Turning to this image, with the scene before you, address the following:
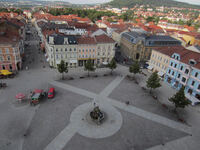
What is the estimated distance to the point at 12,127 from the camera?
3025 cm

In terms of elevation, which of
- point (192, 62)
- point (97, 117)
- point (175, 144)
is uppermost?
point (192, 62)

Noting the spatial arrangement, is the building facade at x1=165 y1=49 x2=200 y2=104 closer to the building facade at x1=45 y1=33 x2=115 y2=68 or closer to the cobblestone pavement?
the cobblestone pavement

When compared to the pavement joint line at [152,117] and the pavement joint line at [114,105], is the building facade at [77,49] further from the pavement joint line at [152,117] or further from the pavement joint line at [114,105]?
the pavement joint line at [152,117]

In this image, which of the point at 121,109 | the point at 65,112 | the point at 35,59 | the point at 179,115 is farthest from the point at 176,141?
the point at 35,59

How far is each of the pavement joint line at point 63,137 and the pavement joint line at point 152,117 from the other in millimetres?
13681

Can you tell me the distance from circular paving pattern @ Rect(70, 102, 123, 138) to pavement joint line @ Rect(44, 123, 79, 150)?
110 centimetres

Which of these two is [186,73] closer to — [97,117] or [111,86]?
[111,86]

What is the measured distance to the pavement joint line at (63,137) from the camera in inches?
1035

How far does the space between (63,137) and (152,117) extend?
21290mm

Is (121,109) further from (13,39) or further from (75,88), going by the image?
(13,39)

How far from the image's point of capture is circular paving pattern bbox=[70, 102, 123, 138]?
2994cm

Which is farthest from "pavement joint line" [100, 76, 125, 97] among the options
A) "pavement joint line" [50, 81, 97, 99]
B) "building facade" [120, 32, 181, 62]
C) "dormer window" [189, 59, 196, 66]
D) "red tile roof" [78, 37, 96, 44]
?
"dormer window" [189, 59, 196, 66]

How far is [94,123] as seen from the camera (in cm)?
3262

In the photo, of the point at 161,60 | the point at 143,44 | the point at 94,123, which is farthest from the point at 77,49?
the point at 94,123
